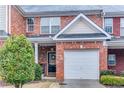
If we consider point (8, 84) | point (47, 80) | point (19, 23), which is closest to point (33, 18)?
point (19, 23)

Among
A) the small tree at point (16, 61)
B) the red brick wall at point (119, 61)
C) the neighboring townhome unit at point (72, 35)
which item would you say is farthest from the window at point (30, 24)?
the red brick wall at point (119, 61)

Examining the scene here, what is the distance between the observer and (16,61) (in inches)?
524

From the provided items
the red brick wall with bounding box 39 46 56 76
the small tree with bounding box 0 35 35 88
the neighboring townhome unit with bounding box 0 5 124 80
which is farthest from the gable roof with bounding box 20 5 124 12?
the small tree with bounding box 0 35 35 88

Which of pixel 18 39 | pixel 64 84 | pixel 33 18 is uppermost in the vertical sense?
pixel 33 18

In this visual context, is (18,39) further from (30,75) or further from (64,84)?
(64,84)

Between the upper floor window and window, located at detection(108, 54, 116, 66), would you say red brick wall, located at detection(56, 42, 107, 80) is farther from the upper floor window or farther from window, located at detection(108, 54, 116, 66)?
the upper floor window

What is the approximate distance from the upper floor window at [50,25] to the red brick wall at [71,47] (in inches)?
28.1

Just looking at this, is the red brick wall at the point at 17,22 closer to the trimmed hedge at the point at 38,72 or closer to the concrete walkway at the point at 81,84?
the trimmed hedge at the point at 38,72

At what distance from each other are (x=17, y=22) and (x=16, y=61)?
11.6 feet

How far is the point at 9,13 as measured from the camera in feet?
53.1

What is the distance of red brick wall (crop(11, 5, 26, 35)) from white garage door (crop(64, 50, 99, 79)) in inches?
92.0

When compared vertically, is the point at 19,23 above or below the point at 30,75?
above
